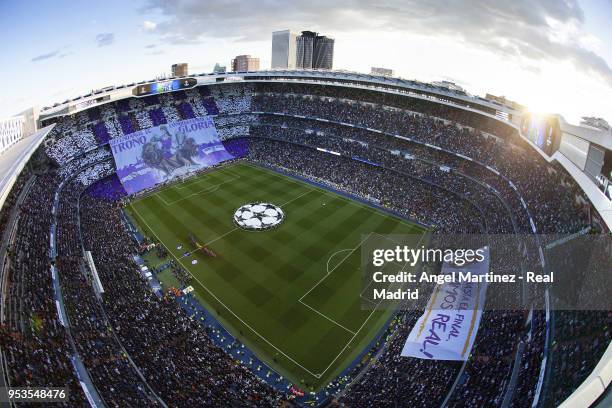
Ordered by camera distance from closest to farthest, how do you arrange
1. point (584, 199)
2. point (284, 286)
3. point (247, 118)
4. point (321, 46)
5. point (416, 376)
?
point (416, 376), point (584, 199), point (284, 286), point (247, 118), point (321, 46)

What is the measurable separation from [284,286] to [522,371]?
808 inches

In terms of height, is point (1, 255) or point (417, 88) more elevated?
point (417, 88)

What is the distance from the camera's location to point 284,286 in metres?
34.3

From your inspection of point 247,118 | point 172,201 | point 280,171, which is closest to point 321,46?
point 247,118

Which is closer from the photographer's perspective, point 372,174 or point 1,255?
point 1,255

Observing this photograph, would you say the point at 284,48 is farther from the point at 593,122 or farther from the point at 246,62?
the point at 593,122

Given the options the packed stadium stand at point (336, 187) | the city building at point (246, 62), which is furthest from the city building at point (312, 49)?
the packed stadium stand at point (336, 187)

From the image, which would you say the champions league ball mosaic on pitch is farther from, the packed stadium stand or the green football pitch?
the packed stadium stand

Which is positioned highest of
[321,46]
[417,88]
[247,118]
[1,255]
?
[321,46]

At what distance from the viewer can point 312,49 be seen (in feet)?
620

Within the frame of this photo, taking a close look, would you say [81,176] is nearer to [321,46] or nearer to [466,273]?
[466,273]

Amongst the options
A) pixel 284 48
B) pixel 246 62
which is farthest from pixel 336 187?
pixel 284 48

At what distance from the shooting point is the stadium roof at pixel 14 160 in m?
24.9

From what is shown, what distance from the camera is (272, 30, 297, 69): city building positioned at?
580ft
